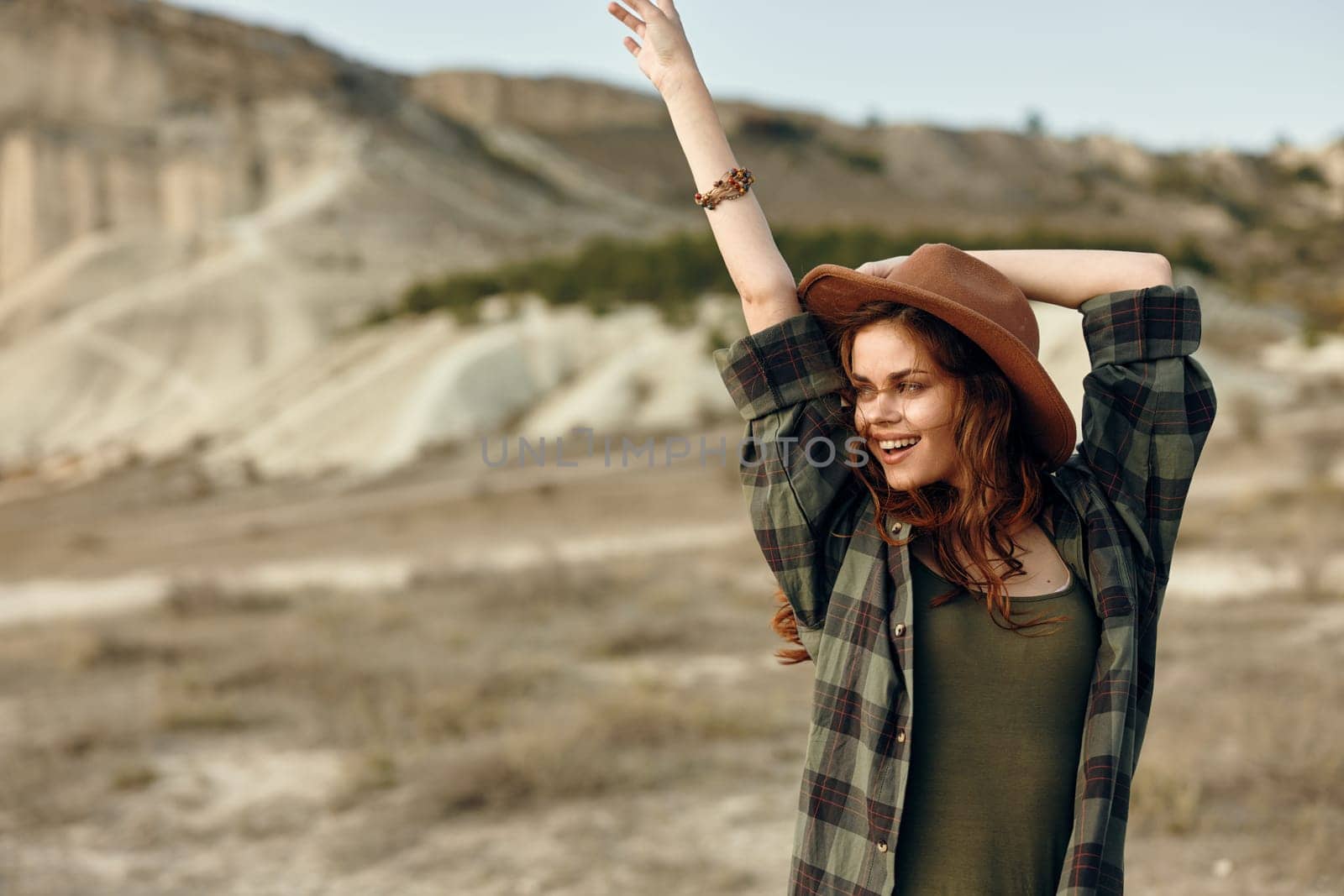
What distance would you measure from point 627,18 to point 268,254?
32.1m

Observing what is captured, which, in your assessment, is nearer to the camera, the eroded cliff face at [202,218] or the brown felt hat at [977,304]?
the brown felt hat at [977,304]

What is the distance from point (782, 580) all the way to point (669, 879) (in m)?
3.27

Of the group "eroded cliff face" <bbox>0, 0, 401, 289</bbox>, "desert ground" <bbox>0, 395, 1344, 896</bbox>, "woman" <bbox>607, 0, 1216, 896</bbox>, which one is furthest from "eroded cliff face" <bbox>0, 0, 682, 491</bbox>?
"woman" <bbox>607, 0, 1216, 896</bbox>

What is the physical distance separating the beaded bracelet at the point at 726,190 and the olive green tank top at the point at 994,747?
736 millimetres

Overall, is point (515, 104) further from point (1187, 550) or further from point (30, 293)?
point (1187, 550)

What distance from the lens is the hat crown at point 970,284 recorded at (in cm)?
166

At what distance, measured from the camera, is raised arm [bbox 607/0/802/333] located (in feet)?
5.90

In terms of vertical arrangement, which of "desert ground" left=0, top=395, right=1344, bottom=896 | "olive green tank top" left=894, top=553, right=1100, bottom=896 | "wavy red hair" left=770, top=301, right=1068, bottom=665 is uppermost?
"wavy red hair" left=770, top=301, right=1068, bottom=665

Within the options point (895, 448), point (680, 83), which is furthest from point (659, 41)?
point (895, 448)

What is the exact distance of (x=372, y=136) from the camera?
38.3 metres

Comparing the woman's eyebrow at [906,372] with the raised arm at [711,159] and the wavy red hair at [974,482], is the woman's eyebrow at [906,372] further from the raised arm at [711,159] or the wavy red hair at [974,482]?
the raised arm at [711,159]

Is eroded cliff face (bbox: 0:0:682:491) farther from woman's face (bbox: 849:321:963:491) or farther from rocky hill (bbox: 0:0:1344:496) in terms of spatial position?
woman's face (bbox: 849:321:963:491)

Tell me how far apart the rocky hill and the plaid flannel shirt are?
68.0ft

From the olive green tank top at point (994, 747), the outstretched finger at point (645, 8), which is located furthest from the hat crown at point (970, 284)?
the outstretched finger at point (645, 8)
